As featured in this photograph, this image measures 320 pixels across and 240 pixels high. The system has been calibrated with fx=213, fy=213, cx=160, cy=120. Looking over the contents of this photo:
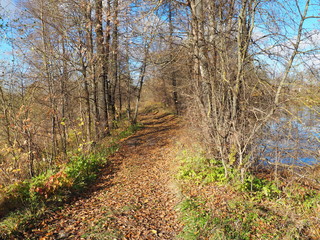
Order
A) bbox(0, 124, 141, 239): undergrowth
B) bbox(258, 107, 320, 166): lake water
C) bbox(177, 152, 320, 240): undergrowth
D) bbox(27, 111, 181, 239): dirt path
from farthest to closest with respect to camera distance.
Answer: bbox(258, 107, 320, 166): lake water, bbox(0, 124, 141, 239): undergrowth, bbox(27, 111, 181, 239): dirt path, bbox(177, 152, 320, 240): undergrowth

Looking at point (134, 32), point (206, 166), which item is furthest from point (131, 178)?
point (134, 32)

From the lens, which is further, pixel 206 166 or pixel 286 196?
pixel 206 166

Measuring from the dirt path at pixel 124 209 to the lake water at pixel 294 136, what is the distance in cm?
255

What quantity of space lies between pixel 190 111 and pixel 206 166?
225 centimetres

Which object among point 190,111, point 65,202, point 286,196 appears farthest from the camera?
point 190,111

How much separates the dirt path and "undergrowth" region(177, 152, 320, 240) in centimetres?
45

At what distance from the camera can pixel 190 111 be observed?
754cm

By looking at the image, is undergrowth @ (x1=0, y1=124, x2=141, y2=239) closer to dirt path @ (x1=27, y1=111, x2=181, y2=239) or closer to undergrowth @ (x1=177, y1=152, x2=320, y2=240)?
dirt path @ (x1=27, y1=111, x2=181, y2=239)

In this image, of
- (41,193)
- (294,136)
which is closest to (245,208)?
(294,136)

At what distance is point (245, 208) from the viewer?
4.03m

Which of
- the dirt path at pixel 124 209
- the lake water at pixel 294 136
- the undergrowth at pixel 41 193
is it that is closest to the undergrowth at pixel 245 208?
the dirt path at pixel 124 209

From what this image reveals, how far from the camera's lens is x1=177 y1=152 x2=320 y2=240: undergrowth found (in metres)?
3.40

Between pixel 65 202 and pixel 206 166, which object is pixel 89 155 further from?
pixel 206 166

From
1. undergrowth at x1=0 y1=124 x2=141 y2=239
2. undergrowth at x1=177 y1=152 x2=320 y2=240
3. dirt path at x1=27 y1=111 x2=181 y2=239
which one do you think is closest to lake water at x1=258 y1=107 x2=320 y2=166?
undergrowth at x1=177 y1=152 x2=320 y2=240
